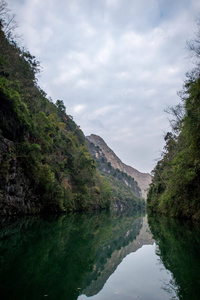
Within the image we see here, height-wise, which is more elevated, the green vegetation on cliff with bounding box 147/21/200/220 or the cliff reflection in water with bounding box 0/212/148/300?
the green vegetation on cliff with bounding box 147/21/200/220

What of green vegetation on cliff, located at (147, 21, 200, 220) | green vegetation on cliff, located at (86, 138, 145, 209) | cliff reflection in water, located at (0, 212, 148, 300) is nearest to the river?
cliff reflection in water, located at (0, 212, 148, 300)

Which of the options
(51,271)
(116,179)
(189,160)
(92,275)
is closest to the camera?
(51,271)

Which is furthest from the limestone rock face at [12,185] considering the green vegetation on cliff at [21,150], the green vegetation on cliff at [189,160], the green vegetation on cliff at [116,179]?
the green vegetation on cliff at [116,179]

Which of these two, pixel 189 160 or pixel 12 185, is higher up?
pixel 189 160

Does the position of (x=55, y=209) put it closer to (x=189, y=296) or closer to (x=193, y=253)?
(x=193, y=253)

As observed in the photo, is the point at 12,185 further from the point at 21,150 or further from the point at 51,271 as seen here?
the point at 51,271

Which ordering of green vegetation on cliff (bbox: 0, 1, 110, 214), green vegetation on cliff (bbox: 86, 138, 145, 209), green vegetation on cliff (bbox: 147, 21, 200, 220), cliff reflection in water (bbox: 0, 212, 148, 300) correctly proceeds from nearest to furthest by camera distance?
cliff reflection in water (bbox: 0, 212, 148, 300), green vegetation on cliff (bbox: 147, 21, 200, 220), green vegetation on cliff (bbox: 0, 1, 110, 214), green vegetation on cliff (bbox: 86, 138, 145, 209)

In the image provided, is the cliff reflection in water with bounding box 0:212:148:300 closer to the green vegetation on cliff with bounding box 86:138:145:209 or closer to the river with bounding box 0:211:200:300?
the river with bounding box 0:211:200:300

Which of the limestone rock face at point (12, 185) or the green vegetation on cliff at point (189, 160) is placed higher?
the green vegetation on cliff at point (189, 160)

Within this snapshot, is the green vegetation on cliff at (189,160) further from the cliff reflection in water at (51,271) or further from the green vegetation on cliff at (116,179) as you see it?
the green vegetation on cliff at (116,179)

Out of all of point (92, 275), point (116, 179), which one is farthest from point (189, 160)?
point (116, 179)

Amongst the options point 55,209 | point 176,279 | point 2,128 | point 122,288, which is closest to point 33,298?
point 122,288

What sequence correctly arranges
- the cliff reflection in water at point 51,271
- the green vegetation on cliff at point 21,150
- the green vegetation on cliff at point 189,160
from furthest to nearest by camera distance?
the green vegetation on cliff at point 21,150, the green vegetation on cliff at point 189,160, the cliff reflection in water at point 51,271

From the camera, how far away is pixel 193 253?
16.7 feet
